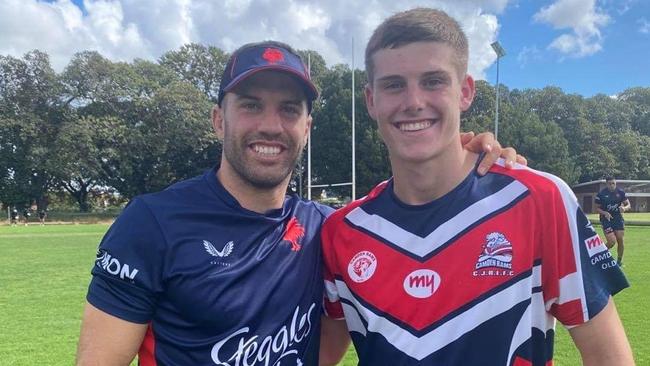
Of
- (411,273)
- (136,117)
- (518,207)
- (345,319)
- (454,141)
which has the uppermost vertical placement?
(136,117)

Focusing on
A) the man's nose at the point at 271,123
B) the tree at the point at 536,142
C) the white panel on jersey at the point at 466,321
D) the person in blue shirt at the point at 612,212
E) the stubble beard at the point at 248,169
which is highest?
the tree at the point at 536,142

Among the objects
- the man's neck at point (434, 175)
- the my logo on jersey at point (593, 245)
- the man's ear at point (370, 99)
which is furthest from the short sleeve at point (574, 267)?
the man's ear at point (370, 99)

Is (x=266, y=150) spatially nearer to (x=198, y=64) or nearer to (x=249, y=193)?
(x=249, y=193)

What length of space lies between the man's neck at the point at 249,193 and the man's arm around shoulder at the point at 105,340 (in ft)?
2.37

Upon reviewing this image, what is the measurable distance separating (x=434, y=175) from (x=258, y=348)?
1.05m

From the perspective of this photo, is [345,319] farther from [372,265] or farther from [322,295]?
[372,265]

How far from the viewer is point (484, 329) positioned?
2178 millimetres

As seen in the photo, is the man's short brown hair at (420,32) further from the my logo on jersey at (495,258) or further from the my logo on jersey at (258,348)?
the my logo on jersey at (258,348)

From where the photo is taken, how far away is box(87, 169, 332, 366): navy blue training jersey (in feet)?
7.43

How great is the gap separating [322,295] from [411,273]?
55 cm

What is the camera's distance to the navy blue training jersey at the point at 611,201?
14953 millimetres

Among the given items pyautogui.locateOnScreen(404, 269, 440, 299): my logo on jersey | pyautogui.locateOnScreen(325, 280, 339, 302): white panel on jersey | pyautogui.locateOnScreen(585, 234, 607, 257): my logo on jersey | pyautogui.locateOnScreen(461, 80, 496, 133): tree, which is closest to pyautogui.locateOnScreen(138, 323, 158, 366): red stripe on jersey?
pyautogui.locateOnScreen(325, 280, 339, 302): white panel on jersey

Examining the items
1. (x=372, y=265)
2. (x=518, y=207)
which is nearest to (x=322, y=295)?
(x=372, y=265)

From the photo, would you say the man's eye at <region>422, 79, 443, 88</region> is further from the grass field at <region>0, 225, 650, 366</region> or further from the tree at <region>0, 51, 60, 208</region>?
the tree at <region>0, 51, 60, 208</region>
